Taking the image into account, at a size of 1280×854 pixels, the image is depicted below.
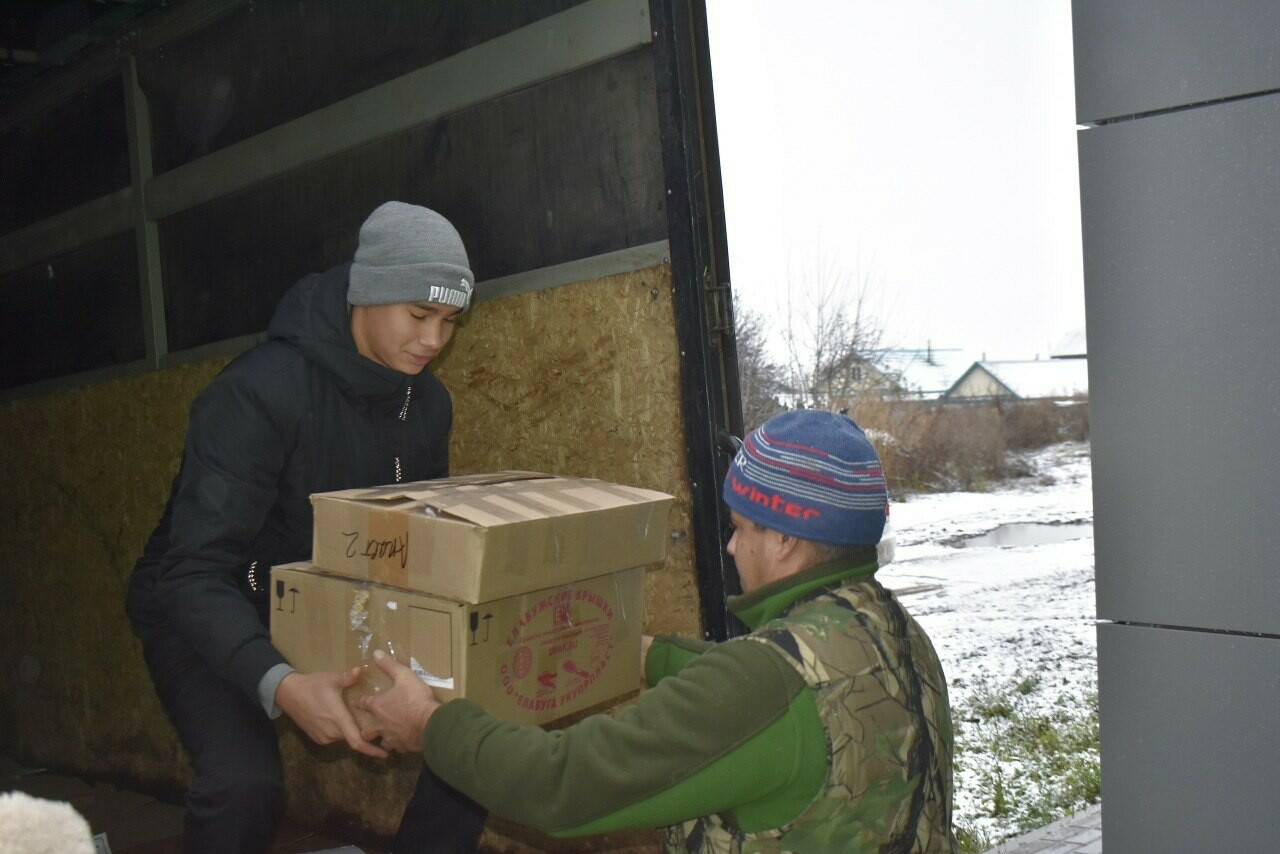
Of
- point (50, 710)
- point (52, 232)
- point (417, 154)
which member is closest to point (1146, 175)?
point (417, 154)

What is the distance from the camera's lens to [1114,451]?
234 centimetres

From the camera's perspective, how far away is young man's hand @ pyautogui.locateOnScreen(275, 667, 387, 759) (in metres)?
2.28

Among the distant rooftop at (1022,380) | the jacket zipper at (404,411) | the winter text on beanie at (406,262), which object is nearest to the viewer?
the winter text on beanie at (406,262)

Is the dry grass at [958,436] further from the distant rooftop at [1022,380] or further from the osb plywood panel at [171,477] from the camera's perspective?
the osb plywood panel at [171,477]

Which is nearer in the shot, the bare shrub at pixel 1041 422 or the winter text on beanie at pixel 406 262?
the winter text on beanie at pixel 406 262

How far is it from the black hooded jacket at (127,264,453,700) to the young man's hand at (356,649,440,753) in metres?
0.37

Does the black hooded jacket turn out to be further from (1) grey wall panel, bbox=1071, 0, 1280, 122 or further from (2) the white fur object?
(1) grey wall panel, bbox=1071, 0, 1280, 122

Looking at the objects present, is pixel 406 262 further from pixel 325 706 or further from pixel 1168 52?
pixel 1168 52

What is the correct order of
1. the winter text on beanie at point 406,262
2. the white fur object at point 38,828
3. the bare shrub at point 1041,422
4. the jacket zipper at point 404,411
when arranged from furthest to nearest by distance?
the bare shrub at point 1041,422, the jacket zipper at point 404,411, the winter text on beanie at point 406,262, the white fur object at point 38,828

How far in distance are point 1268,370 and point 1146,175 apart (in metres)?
0.45

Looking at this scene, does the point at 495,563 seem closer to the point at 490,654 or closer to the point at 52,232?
the point at 490,654

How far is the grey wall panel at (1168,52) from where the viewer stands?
6.95ft

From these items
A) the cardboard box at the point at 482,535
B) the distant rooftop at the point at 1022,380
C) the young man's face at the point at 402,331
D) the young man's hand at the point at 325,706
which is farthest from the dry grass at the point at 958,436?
the young man's hand at the point at 325,706

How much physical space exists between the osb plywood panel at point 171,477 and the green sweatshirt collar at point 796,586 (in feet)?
4.44
